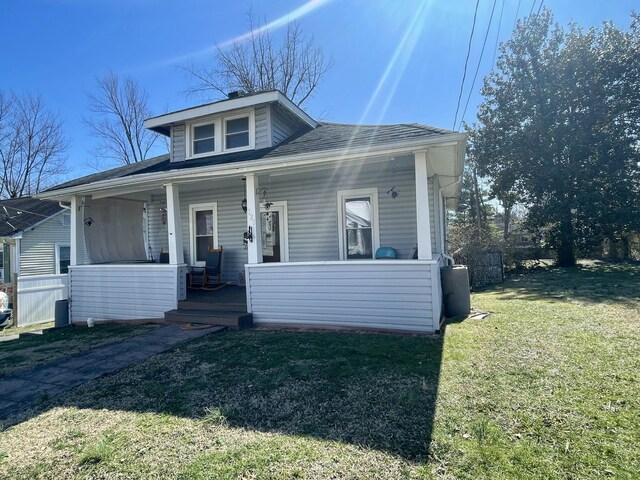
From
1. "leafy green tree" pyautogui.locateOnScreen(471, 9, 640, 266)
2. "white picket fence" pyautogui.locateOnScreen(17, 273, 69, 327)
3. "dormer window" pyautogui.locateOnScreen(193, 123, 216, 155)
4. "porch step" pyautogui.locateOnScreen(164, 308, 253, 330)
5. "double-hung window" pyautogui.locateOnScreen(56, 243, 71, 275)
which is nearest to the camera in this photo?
"porch step" pyautogui.locateOnScreen(164, 308, 253, 330)

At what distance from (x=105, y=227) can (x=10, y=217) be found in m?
9.21

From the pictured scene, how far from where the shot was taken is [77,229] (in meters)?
8.47

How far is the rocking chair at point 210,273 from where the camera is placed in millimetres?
8953

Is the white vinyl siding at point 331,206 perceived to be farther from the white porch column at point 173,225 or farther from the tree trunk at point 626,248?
the tree trunk at point 626,248

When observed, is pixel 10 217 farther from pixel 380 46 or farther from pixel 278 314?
pixel 380 46

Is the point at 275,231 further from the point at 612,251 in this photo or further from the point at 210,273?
the point at 612,251

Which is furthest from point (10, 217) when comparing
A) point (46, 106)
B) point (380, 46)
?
point (380, 46)

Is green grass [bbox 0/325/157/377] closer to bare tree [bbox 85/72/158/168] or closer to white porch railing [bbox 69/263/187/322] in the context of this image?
white porch railing [bbox 69/263/187/322]

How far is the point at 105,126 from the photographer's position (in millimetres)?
24578

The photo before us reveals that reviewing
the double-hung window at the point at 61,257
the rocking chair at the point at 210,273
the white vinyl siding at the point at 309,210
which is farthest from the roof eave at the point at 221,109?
the double-hung window at the point at 61,257

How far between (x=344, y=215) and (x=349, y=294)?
2.64m

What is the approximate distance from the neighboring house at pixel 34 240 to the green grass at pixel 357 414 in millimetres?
11805

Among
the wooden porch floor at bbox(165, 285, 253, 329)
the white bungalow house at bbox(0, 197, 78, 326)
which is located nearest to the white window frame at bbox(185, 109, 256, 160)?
the wooden porch floor at bbox(165, 285, 253, 329)

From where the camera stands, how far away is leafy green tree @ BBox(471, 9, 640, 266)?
15.2m
